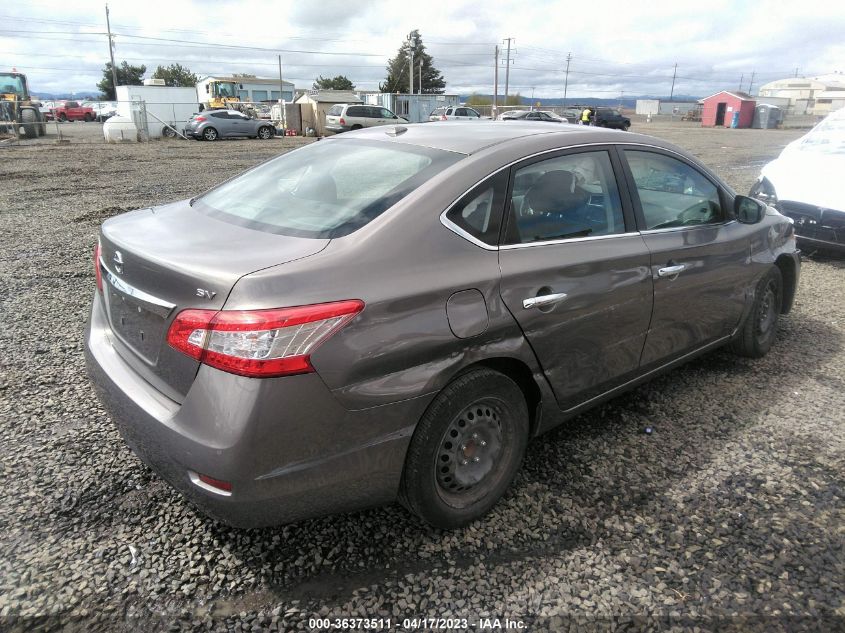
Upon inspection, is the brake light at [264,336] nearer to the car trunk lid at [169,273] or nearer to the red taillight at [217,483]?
the car trunk lid at [169,273]

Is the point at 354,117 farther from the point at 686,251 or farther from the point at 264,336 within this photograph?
the point at 264,336

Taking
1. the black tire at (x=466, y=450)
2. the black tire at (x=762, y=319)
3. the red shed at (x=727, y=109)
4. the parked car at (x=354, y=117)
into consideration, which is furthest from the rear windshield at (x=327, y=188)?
the red shed at (x=727, y=109)

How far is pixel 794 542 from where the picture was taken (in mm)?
2537

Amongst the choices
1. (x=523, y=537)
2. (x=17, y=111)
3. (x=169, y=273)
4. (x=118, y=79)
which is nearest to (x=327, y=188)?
(x=169, y=273)

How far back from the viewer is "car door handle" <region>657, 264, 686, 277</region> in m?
3.15

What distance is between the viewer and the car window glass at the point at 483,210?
7.96ft

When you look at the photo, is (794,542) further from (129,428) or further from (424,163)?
(129,428)

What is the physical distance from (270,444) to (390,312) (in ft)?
1.93

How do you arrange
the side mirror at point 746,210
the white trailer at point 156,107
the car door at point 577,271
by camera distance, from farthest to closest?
the white trailer at point 156,107, the side mirror at point 746,210, the car door at point 577,271

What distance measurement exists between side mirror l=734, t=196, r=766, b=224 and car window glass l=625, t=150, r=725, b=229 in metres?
0.15

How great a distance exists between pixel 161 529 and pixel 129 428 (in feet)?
1.68

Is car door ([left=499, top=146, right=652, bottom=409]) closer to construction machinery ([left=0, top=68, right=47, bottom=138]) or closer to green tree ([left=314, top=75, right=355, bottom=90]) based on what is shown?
construction machinery ([left=0, top=68, right=47, bottom=138])

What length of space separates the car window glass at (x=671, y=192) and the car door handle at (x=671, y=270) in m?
0.23

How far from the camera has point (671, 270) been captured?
320cm
